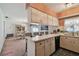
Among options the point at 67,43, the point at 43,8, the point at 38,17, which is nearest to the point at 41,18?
the point at 38,17

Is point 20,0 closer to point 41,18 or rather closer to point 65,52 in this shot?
point 41,18

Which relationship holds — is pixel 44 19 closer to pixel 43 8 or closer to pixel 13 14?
pixel 43 8

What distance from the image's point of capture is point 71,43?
1311mm

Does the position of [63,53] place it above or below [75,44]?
below

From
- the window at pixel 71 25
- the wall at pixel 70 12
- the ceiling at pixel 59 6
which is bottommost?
the window at pixel 71 25

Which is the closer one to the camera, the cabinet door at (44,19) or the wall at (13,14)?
the wall at (13,14)

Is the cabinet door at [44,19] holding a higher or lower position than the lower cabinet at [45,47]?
higher

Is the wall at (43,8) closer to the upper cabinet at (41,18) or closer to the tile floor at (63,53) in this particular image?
the upper cabinet at (41,18)

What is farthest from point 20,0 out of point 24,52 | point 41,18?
point 24,52

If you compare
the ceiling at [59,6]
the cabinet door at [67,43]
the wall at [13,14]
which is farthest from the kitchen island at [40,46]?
the ceiling at [59,6]

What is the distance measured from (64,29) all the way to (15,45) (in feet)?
2.78

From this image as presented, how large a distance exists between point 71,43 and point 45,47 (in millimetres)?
444

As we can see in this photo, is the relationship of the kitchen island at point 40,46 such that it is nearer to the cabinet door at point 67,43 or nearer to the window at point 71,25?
the cabinet door at point 67,43

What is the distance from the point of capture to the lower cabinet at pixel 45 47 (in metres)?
1.25
